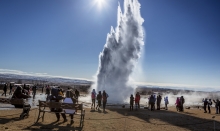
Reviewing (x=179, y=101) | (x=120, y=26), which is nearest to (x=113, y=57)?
(x=120, y=26)

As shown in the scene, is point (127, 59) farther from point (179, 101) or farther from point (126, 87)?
point (179, 101)

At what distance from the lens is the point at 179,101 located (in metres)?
25.9

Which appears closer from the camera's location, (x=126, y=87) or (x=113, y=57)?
(x=126, y=87)

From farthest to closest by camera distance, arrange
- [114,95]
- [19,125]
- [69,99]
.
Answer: [114,95] → [69,99] → [19,125]

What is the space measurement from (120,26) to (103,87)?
47.5ft

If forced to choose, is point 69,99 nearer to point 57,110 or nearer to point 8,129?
point 57,110

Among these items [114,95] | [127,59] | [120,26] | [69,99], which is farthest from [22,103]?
[120,26]

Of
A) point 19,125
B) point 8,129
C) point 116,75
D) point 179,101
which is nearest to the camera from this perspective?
point 8,129

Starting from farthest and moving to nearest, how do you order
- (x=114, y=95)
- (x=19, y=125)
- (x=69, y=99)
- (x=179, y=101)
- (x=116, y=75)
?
(x=116, y=75) → (x=114, y=95) → (x=179, y=101) → (x=69, y=99) → (x=19, y=125)

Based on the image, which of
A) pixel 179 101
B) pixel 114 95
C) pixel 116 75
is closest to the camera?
pixel 179 101

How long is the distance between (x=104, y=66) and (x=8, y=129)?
38.9m

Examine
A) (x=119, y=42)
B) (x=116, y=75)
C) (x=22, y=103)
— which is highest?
(x=119, y=42)

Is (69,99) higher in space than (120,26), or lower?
lower

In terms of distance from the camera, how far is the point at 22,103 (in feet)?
41.0
